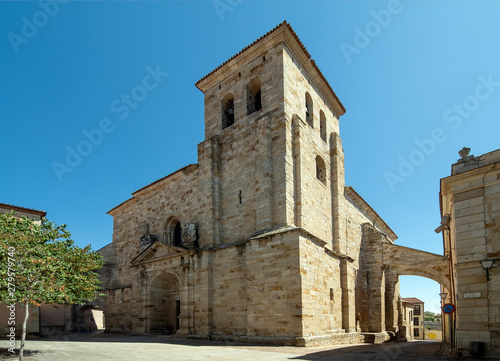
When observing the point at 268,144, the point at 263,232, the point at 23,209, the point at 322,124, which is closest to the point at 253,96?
the point at 268,144

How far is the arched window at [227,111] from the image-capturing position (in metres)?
19.8

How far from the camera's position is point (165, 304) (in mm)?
19797

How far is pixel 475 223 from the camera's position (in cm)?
1073

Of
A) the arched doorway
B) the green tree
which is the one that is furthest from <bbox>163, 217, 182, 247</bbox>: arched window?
the green tree

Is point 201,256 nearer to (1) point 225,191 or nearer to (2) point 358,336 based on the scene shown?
(1) point 225,191

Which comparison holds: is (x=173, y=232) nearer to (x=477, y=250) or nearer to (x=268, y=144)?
(x=268, y=144)

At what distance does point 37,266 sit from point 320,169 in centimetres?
1385

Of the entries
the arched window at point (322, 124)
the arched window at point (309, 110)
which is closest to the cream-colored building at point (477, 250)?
the arched window at point (309, 110)

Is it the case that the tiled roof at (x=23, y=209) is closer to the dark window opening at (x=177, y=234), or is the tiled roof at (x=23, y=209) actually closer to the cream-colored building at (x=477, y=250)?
the dark window opening at (x=177, y=234)

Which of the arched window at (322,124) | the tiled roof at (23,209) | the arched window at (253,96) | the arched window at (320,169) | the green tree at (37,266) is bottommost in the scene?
the green tree at (37,266)

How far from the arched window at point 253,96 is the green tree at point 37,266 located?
1080cm

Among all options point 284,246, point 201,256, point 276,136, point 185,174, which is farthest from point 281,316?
point 185,174

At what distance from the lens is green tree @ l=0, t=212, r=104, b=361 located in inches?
373

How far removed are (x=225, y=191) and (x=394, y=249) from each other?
1074 cm
